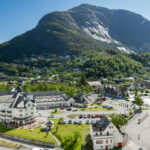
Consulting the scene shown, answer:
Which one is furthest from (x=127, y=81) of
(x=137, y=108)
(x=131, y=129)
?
(x=131, y=129)

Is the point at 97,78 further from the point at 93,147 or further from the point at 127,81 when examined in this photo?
the point at 93,147

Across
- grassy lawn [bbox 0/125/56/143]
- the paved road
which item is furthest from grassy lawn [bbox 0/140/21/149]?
the paved road

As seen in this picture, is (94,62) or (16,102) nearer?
(16,102)

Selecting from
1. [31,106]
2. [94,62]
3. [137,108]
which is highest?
[94,62]

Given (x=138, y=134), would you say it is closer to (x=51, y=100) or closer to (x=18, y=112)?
(x=18, y=112)

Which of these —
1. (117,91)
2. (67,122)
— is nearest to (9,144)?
(67,122)

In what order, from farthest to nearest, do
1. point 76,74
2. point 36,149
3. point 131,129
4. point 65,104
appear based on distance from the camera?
point 76,74, point 65,104, point 131,129, point 36,149

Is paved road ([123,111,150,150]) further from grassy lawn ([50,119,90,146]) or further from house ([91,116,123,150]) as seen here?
grassy lawn ([50,119,90,146])
